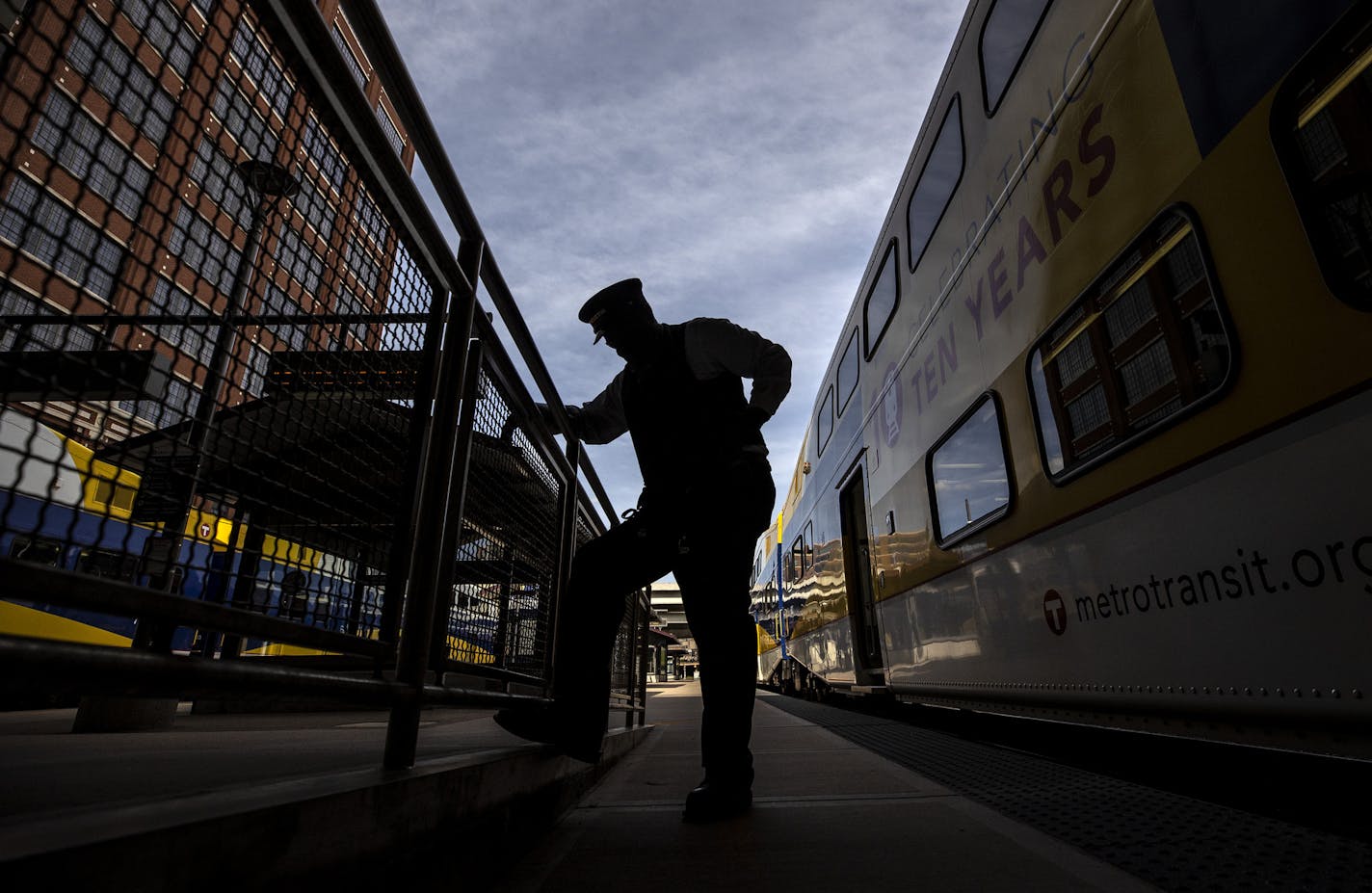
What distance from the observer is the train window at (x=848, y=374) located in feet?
21.9

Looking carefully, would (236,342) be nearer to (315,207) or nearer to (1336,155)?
(315,207)

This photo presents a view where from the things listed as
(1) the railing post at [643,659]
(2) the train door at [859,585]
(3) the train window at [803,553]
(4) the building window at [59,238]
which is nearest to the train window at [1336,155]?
(4) the building window at [59,238]

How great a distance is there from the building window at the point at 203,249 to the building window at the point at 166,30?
8.7 inches

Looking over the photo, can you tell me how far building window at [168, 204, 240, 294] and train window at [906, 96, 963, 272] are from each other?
374 cm

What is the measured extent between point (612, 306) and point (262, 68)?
125 cm

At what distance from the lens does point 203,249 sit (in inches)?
48.7

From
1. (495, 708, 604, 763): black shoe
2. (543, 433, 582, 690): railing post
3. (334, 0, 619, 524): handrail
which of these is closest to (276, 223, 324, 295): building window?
(334, 0, 619, 524): handrail

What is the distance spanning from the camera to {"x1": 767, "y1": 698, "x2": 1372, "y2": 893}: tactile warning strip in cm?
146

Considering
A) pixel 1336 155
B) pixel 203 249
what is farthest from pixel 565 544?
pixel 1336 155

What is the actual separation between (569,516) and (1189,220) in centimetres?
251

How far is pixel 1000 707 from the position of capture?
11.4 feet

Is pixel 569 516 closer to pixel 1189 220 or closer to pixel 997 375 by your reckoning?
pixel 997 375

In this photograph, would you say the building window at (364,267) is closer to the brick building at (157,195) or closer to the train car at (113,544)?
the brick building at (157,195)

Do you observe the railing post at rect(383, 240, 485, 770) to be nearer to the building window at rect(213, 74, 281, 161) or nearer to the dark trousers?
the dark trousers
